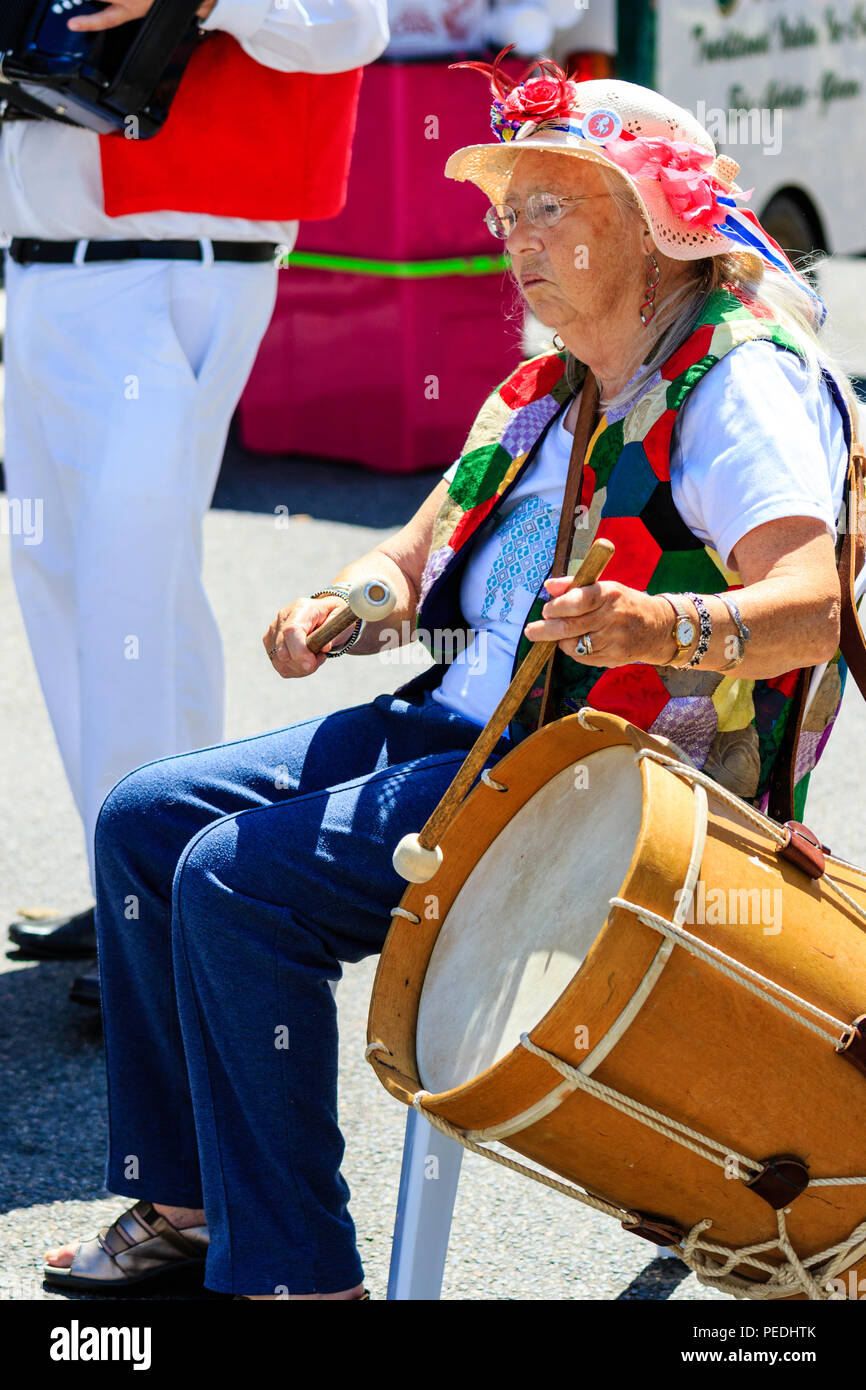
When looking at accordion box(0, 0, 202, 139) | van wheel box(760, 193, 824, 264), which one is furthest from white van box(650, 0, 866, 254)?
accordion box(0, 0, 202, 139)

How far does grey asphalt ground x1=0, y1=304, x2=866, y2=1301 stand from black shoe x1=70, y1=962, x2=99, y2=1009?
0.04 metres

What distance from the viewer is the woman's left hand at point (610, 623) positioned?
169cm

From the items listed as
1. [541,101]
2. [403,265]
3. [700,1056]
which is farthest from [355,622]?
[403,265]

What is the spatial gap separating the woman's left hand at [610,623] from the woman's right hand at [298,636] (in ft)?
1.80

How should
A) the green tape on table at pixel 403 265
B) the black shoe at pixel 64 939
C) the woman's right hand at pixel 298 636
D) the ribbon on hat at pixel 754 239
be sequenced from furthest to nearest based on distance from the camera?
the green tape on table at pixel 403 265 → the black shoe at pixel 64 939 → the woman's right hand at pixel 298 636 → the ribbon on hat at pixel 754 239

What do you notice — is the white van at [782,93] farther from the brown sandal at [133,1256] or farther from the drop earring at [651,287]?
the brown sandal at [133,1256]

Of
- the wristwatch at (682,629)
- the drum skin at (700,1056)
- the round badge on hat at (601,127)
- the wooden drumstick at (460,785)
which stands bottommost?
the drum skin at (700,1056)

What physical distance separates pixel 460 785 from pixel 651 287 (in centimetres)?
62

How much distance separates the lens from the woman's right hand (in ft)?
7.23

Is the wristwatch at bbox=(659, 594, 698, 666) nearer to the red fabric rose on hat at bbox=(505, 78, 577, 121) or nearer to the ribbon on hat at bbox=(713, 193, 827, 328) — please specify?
the ribbon on hat at bbox=(713, 193, 827, 328)

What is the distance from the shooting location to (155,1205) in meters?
2.36
